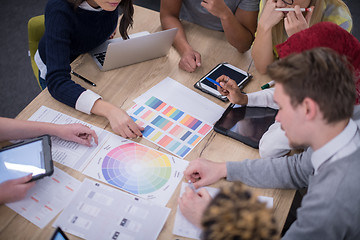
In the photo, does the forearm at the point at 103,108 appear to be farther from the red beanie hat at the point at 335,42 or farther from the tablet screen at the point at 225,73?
the red beanie hat at the point at 335,42

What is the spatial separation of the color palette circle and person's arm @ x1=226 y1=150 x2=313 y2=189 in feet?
0.74

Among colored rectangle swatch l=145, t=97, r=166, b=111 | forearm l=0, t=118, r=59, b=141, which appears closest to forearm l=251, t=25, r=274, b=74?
colored rectangle swatch l=145, t=97, r=166, b=111

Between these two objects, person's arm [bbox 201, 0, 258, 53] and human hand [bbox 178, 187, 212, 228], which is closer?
human hand [bbox 178, 187, 212, 228]

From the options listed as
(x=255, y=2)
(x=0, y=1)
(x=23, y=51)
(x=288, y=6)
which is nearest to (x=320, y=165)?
(x=288, y=6)

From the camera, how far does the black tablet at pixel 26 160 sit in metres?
1.05

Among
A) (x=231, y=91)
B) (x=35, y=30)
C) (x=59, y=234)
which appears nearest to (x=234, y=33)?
(x=231, y=91)

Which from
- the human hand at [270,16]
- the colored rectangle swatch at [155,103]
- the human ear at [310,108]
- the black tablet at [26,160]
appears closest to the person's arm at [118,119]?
the colored rectangle swatch at [155,103]

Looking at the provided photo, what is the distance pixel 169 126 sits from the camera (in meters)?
1.30

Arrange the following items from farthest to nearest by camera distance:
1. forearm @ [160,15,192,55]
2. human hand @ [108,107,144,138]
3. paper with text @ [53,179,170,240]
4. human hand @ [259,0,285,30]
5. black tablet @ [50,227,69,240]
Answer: forearm @ [160,15,192,55]
human hand @ [259,0,285,30]
human hand @ [108,107,144,138]
paper with text @ [53,179,170,240]
black tablet @ [50,227,69,240]

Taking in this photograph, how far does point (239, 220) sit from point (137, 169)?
63 cm

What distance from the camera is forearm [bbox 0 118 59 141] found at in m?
1.14

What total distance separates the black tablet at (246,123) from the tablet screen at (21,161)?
2.02 feet

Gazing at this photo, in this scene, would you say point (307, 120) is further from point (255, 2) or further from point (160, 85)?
point (255, 2)

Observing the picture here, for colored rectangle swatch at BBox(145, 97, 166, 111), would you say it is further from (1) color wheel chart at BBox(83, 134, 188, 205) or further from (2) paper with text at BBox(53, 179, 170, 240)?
(2) paper with text at BBox(53, 179, 170, 240)
